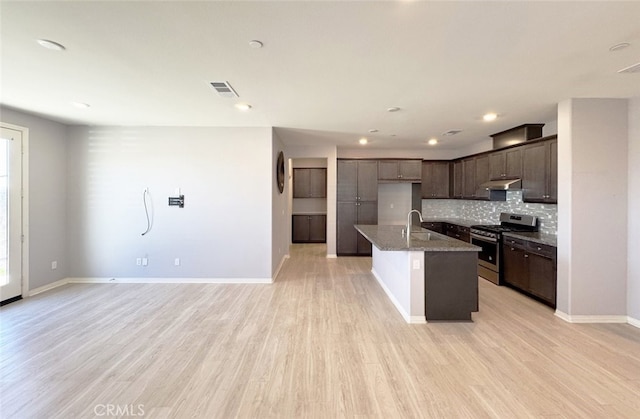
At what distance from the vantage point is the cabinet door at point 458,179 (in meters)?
6.21

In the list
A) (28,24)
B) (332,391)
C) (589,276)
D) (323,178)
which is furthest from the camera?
(323,178)

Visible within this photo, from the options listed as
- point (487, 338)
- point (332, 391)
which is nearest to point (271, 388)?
point (332, 391)

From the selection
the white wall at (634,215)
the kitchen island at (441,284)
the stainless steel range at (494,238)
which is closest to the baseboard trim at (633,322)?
the white wall at (634,215)

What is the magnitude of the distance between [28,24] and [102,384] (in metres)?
2.58

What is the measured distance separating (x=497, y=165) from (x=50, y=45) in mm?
5908

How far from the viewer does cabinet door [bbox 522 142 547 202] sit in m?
3.90

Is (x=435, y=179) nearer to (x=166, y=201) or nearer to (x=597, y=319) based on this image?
(x=597, y=319)

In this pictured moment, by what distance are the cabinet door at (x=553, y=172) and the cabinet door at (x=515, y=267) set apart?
835 mm

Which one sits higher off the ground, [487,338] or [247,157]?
[247,157]

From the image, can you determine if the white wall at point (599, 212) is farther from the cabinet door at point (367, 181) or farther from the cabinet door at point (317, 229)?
the cabinet door at point (317, 229)

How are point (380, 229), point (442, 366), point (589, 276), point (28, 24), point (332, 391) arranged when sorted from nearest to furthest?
point (28, 24) → point (332, 391) → point (442, 366) → point (589, 276) → point (380, 229)

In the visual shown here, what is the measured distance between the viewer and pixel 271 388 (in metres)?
2.05

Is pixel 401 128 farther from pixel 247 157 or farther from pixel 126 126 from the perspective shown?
pixel 126 126

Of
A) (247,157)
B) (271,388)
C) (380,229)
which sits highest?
(247,157)
